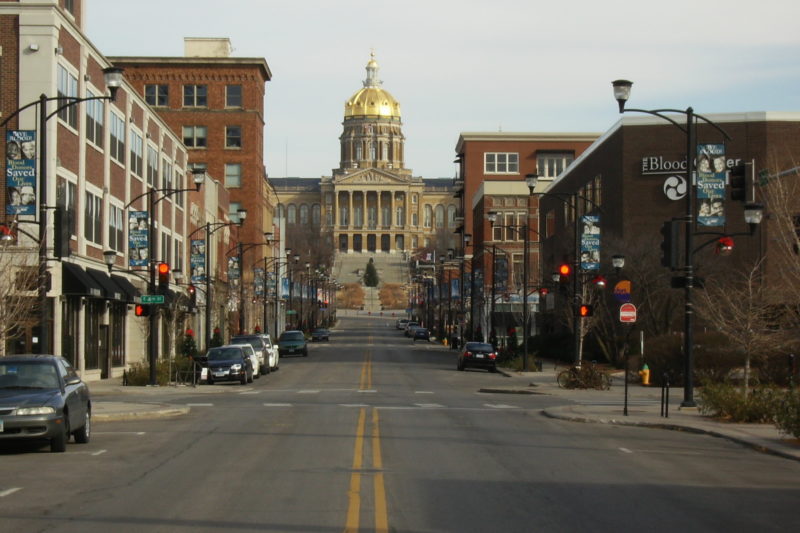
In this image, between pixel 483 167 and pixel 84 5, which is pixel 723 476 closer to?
pixel 84 5

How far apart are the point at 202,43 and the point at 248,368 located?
57206mm

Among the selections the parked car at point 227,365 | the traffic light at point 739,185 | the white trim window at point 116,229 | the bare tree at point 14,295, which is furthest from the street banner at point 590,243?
the white trim window at point 116,229

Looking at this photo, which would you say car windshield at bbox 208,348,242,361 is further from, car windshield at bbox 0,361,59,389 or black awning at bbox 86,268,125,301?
car windshield at bbox 0,361,59,389

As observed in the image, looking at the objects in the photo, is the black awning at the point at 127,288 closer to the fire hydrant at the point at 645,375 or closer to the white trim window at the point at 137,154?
the white trim window at the point at 137,154

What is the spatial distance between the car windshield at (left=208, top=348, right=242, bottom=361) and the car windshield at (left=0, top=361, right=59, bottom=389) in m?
25.6

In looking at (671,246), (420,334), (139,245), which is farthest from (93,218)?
(420,334)

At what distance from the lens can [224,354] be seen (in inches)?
1743

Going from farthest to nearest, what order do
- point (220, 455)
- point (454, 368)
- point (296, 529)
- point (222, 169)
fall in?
1. point (222, 169)
2. point (454, 368)
3. point (220, 455)
4. point (296, 529)

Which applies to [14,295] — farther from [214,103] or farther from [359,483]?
[214,103]

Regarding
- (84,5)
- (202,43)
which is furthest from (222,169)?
(84,5)

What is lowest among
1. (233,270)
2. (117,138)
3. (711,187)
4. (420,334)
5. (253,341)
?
(420,334)

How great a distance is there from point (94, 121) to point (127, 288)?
7.79 meters

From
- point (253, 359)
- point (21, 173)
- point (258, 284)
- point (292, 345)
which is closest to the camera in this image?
point (21, 173)

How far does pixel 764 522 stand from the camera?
11.6 meters
